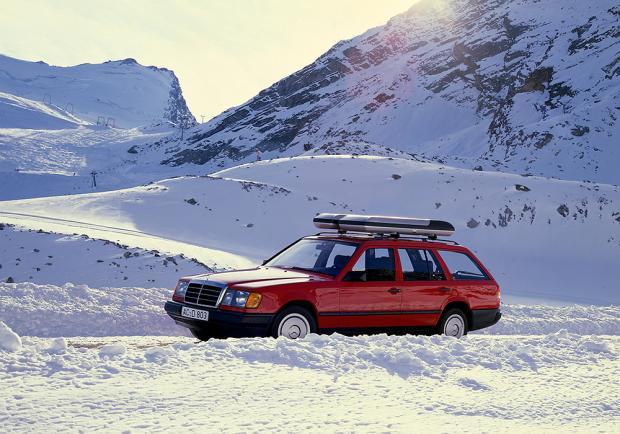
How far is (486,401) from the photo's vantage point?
6.00 metres

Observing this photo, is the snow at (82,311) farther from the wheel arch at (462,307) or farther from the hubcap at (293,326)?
the hubcap at (293,326)

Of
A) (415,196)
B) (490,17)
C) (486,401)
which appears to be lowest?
(486,401)

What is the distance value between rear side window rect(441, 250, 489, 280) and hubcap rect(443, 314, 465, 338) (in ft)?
2.00

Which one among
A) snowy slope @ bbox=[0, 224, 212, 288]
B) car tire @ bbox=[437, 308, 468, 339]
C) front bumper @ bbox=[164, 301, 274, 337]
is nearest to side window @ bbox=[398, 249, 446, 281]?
car tire @ bbox=[437, 308, 468, 339]

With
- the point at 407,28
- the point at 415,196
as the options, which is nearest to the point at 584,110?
the point at 415,196

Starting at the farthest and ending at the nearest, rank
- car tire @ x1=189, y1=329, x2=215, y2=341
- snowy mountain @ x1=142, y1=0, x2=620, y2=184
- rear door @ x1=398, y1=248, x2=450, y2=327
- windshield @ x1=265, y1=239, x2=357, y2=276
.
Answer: snowy mountain @ x1=142, y1=0, x2=620, y2=184 → rear door @ x1=398, y1=248, x2=450, y2=327 → windshield @ x1=265, y1=239, x2=357, y2=276 → car tire @ x1=189, y1=329, x2=215, y2=341

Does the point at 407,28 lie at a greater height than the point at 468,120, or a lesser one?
greater

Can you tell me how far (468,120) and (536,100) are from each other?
12.3 metres

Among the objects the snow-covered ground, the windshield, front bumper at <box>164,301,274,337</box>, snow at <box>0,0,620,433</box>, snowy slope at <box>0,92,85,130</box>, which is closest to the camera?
the snow-covered ground

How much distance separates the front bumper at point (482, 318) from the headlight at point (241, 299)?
→ 3.81 metres

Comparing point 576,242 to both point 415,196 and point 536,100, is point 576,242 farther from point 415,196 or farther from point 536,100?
point 536,100

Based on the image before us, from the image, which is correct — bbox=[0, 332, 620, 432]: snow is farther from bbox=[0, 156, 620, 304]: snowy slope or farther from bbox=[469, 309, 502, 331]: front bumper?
bbox=[0, 156, 620, 304]: snowy slope

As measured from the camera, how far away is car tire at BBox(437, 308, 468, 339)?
9867mm

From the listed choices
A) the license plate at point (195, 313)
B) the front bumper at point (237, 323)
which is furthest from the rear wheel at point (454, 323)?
the license plate at point (195, 313)
